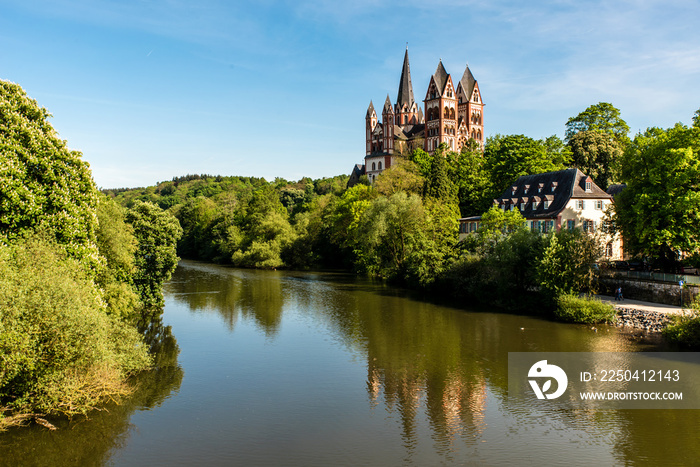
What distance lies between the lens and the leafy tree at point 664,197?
3119 cm

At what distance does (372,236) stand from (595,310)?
23.8 m

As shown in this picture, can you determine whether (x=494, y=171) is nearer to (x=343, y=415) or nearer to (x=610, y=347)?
(x=610, y=347)

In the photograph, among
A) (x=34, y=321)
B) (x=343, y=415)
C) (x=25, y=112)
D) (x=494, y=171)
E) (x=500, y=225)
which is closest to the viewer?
(x=34, y=321)

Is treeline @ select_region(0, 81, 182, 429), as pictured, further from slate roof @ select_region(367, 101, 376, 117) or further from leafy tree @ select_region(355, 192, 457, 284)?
slate roof @ select_region(367, 101, 376, 117)

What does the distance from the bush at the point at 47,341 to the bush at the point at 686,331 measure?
79.4 ft

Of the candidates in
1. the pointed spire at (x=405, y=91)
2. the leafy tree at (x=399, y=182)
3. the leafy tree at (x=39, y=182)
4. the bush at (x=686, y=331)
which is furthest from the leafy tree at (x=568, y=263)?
the pointed spire at (x=405, y=91)

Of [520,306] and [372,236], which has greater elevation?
[372,236]

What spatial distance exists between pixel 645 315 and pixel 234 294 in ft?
98.4

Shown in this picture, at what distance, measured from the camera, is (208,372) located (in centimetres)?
2189

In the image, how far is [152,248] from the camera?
3366 centimetres

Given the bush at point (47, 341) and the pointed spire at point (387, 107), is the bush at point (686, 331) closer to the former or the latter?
the bush at point (47, 341)

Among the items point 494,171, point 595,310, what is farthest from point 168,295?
point 494,171

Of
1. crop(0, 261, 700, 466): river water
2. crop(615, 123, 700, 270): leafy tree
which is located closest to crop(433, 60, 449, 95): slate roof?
crop(615, 123, 700, 270): leafy tree

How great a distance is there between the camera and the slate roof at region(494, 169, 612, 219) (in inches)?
1845
